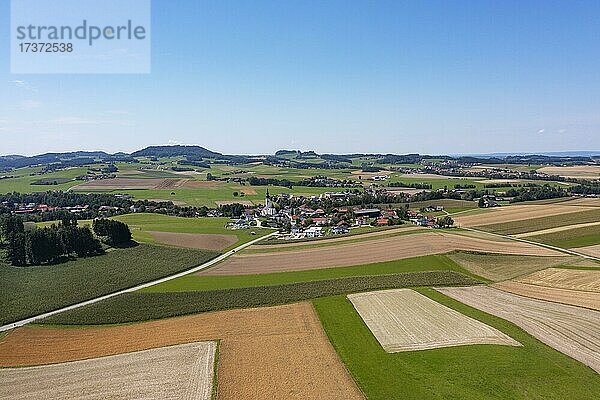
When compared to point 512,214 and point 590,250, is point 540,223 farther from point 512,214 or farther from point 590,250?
point 590,250

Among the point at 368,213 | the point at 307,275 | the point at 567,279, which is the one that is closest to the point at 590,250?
the point at 567,279

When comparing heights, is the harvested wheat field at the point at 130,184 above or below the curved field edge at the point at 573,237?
above

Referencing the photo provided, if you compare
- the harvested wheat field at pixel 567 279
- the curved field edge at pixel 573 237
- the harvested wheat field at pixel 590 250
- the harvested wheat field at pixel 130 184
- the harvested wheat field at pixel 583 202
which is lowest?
the harvested wheat field at pixel 567 279

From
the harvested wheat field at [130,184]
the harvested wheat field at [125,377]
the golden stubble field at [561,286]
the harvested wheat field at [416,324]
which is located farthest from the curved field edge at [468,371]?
the harvested wheat field at [130,184]

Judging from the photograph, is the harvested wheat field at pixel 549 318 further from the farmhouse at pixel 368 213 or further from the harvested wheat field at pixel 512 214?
the farmhouse at pixel 368 213

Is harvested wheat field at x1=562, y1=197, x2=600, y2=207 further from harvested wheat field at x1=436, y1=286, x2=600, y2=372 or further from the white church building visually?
harvested wheat field at x1=436, y1=286, x2=600, y2=372

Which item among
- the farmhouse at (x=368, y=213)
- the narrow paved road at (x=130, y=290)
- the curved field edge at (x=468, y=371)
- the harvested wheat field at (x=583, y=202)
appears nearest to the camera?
the curved field edge at (x=468, y=371)

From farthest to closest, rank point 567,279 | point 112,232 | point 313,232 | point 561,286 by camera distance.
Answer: point 313,232 → point 112,232 → point 567,279 → point 561,286
